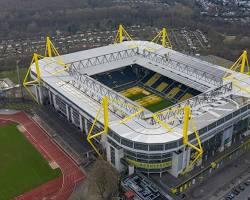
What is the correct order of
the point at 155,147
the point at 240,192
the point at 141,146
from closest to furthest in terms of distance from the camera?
the point at 155,147
the point at 141,146
the point at 240,192

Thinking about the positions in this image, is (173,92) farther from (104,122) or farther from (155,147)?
(155,147)

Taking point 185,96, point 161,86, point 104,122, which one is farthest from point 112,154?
point 161,86

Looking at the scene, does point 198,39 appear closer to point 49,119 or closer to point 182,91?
point 182,91

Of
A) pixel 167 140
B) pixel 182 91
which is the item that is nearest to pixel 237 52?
pixel 182 91

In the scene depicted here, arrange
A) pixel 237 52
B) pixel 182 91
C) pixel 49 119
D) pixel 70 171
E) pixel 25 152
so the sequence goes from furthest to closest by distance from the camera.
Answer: pixel 237 52 → pixel 182 91 → pixel 49 119 → pixel 25 152 → pixel 70 171

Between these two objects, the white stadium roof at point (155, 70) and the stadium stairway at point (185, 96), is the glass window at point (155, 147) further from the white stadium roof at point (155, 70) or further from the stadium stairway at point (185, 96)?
the stadium stairway at point (185, 96)

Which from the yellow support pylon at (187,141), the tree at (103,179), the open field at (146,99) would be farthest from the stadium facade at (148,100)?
the tree at (103,179)

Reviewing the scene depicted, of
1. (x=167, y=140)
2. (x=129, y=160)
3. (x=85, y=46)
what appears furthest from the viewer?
(x=85, y=46)
